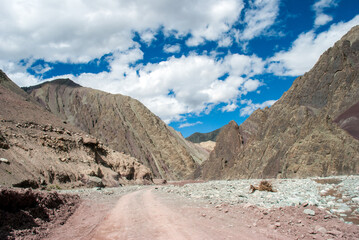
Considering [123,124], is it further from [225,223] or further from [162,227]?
[225,223]

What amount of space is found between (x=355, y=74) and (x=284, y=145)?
1593 cm

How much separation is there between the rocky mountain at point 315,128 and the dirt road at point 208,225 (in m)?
27.8

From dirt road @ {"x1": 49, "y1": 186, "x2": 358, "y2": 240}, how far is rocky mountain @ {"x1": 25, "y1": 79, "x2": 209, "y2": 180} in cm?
6988

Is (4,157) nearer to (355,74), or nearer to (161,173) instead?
(355,74)

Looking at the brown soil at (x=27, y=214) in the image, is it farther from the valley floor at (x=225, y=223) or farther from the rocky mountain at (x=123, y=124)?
the rocky mountain at (x=123, y=124)

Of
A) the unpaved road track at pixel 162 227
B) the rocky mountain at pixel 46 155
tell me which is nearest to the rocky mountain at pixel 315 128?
the rocky mountain at pixel 46 155

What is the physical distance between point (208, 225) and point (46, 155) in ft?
78.7

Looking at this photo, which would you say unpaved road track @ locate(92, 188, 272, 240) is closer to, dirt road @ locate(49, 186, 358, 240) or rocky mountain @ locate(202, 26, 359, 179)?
dirt road @ locate(49, 186, 358, 240)

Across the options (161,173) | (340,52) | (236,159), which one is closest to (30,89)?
(161,173)

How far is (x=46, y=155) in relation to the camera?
27016 millimetres

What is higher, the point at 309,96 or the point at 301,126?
the point at 309,96

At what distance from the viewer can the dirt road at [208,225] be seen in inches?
263

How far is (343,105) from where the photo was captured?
134 feet

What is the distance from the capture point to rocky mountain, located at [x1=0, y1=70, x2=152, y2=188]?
2158cm
